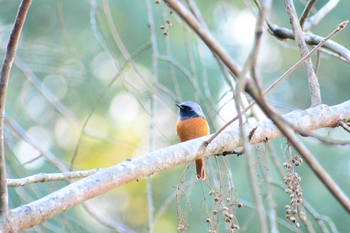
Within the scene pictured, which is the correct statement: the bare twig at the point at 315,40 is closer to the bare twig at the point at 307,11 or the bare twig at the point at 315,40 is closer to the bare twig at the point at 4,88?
the bare twig at the point at 307,11

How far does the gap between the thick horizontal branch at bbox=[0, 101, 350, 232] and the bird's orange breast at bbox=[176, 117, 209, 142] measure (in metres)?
2.16

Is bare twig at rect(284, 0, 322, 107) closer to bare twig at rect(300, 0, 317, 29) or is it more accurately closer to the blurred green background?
bare twig at rect(300, 0, 317, 29)

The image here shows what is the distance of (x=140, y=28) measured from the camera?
22.2ft

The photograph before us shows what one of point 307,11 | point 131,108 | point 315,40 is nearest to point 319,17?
point 307,11

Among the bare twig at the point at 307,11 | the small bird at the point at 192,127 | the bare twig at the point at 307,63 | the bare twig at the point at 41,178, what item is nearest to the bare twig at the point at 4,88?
the bare twig at the point at 41,178

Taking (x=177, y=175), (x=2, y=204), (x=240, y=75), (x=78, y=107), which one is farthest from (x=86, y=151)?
(x=240, y=75)

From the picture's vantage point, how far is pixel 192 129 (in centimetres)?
425

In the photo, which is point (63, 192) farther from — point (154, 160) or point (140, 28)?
point (140, 28)

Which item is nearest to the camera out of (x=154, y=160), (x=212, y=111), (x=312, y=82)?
(x=154, y=160)

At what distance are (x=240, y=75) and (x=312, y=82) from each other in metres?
1.45

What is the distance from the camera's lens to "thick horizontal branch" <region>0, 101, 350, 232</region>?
1.50 meters

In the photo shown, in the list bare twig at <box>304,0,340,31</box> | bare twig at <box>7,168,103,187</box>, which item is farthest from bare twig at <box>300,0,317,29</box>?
bare twig at <box>7,168,103,187</box>

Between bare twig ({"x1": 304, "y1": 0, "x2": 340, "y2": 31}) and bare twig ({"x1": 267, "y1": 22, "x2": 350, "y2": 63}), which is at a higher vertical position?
bare twig ({"x1": 304, "y1": 0, "x2": 340, "y2": 31})

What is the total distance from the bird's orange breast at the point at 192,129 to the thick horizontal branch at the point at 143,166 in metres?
2.16
